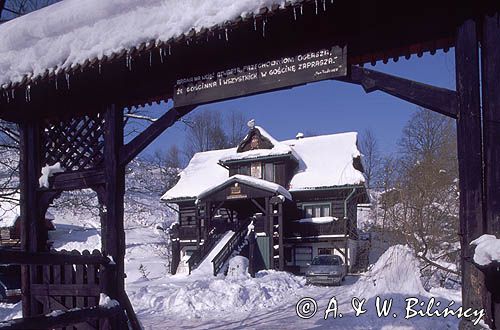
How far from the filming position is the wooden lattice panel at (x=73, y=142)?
7.31 metres

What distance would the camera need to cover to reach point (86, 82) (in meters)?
7.04

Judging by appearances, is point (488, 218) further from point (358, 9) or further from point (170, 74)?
point (170, 74)

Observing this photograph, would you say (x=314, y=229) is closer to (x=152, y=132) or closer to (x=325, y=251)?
(x=325, y=251)

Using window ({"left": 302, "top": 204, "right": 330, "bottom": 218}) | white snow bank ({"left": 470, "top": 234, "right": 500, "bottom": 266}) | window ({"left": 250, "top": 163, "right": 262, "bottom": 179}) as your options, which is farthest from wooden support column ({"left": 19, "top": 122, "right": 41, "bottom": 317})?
window ({"left": 302, "top": 204, "right": 330, "bottom": 218})

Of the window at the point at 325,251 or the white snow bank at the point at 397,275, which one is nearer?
the white snow bank at the point at 397,275

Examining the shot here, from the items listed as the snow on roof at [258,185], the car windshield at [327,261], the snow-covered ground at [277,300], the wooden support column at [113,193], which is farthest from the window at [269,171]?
the wooden support column at [113,193]

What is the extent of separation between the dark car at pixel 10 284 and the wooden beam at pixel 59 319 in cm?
1206

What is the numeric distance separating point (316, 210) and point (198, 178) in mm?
9370

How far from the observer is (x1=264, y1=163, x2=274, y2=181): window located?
93.1ft

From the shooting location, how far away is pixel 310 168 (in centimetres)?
2878

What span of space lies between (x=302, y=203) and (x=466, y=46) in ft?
78.6

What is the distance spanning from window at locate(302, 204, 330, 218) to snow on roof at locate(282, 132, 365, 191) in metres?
1.41

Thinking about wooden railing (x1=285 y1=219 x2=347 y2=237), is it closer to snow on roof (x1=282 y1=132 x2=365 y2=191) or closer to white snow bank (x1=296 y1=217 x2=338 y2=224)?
white snow bank (x1=296 y1=217 x2=338 y2=224)

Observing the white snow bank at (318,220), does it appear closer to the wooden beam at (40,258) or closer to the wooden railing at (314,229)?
the wooden railing at (314,229)
